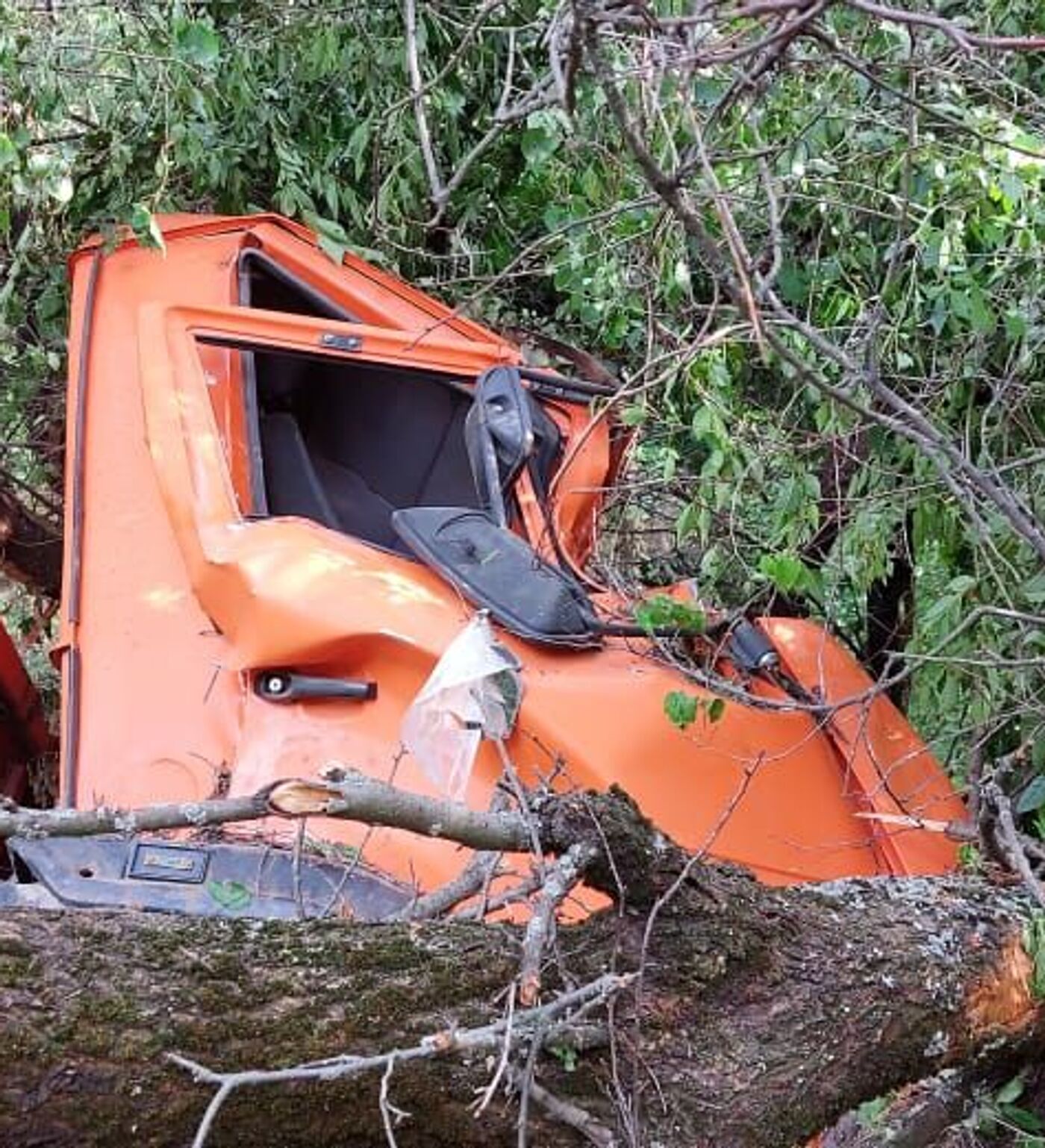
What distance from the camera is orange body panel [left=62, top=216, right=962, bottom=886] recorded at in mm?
2877

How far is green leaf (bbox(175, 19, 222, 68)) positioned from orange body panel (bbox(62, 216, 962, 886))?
580 mm

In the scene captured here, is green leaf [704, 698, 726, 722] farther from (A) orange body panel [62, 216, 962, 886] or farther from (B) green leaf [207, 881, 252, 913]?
(B) green leaf [207, 881, 252, 913]

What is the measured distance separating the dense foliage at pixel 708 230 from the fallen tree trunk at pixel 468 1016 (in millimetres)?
642

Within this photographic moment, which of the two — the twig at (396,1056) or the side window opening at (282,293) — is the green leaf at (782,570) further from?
the side window opening at (282,293)

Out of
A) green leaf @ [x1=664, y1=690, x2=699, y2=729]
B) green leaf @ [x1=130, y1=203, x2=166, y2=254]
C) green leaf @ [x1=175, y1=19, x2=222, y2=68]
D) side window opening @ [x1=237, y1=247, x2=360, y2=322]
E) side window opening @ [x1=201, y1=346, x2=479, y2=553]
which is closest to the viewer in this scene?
green leaf @ [x1=664, y1=690, x2=699, y2=729]

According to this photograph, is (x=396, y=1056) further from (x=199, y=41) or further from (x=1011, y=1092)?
(x=199, y=41)

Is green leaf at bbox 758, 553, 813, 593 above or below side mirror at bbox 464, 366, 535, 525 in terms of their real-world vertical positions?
above

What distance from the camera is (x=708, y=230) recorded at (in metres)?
3.56

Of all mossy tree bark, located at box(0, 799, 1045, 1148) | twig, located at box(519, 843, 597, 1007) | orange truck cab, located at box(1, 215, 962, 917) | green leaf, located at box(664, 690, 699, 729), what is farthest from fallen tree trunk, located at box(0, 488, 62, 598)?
twig, located at box(519, 843, 597, 1007)

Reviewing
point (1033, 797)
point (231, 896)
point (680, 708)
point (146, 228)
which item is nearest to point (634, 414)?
point (680, 708)

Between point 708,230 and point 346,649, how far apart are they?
1.33 m

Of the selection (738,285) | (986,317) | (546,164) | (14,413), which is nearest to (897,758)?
(986,317)

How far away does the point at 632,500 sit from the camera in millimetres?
4285

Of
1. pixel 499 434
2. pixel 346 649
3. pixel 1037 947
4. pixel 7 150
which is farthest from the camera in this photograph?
pixel 499 434
